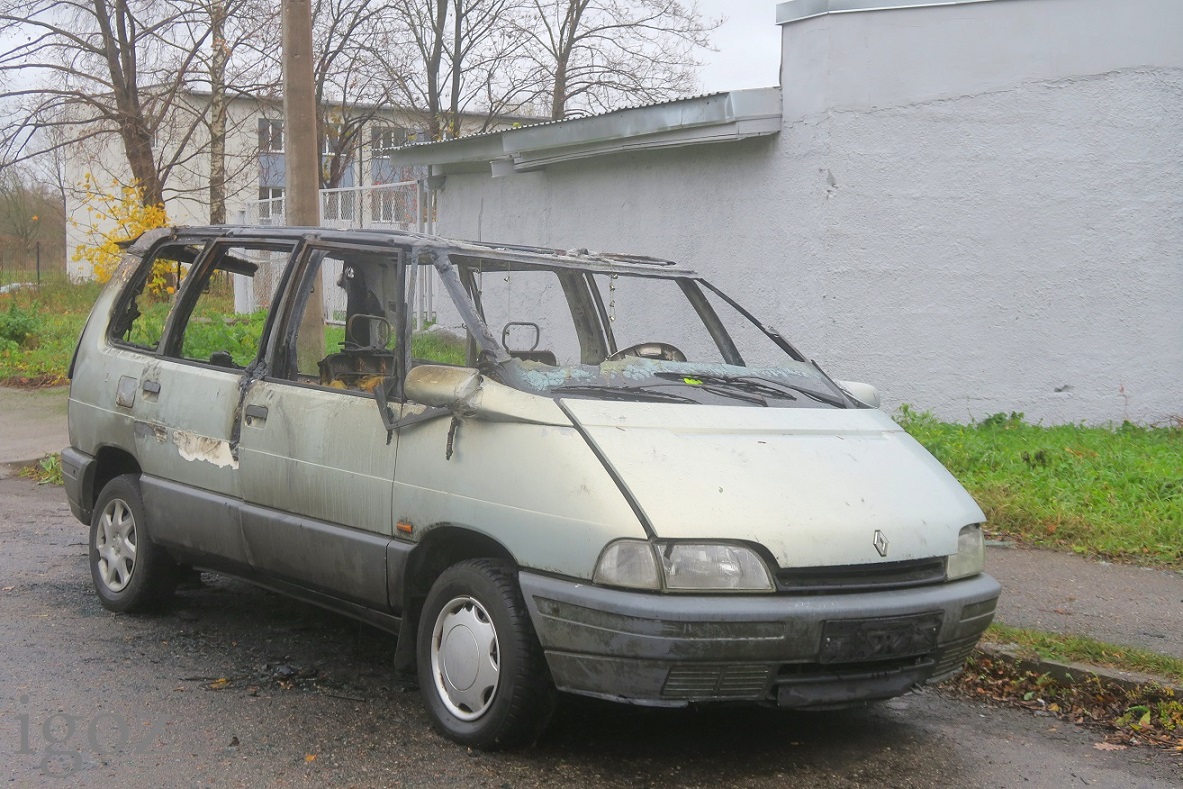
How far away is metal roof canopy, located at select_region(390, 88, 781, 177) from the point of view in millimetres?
10414

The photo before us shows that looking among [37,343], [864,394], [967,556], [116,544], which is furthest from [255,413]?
[37,343]

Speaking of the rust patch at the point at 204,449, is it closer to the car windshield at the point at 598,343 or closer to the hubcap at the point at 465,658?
the car windshield at the point at 598,343

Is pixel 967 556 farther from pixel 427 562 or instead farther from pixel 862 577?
pixel 427 562

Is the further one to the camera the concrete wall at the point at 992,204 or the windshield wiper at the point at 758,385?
the concrete wall at the point at 992,204

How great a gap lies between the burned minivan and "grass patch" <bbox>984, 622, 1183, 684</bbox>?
1.11 m

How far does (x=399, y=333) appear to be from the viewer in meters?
4.71

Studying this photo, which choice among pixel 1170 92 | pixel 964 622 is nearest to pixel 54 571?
pixel 964 622

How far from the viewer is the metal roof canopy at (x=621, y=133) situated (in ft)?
34.2

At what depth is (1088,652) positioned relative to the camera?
5.17 metres

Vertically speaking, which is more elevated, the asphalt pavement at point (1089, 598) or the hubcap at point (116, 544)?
the hubcap at point (116, 544)

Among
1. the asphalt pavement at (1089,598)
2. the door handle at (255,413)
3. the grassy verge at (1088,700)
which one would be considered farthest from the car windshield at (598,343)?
the asphalt pavement at (1089,598)

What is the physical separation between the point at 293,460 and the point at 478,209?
10373mm

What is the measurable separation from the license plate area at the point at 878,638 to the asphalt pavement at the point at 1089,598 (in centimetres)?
182

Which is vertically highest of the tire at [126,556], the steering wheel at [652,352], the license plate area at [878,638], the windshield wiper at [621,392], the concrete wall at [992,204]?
the concrete wall at [992,204]
